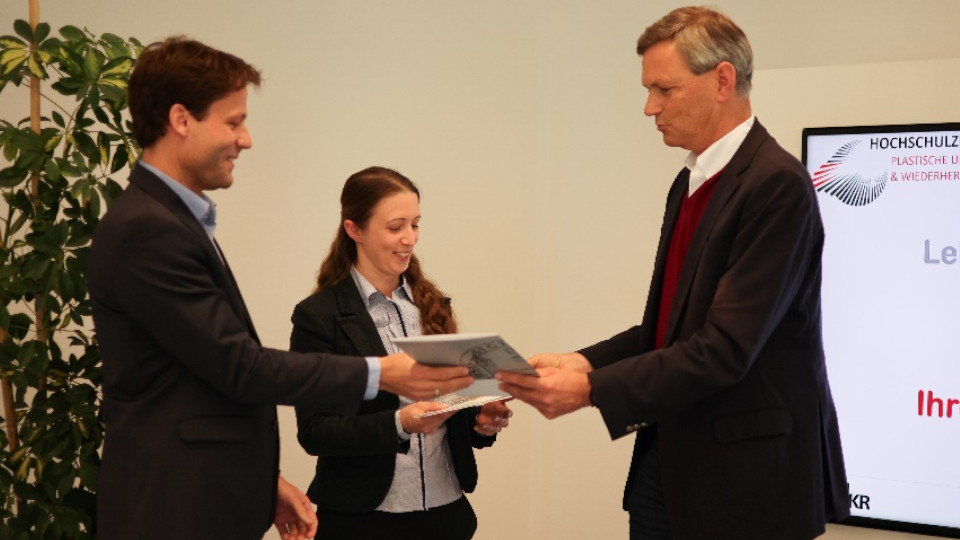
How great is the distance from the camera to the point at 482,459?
4965mm

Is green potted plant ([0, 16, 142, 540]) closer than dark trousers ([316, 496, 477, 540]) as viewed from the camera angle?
No

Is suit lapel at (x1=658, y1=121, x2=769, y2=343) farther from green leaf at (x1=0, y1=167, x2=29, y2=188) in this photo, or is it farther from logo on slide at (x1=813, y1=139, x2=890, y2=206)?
green leaf at (x1=0, y1=167, x2=29, y2=188)

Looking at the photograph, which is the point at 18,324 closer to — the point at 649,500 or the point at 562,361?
the point at 562,361

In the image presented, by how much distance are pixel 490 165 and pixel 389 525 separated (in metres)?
2.44

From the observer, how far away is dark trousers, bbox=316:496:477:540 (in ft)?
9.16

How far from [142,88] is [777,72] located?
2.55 meters

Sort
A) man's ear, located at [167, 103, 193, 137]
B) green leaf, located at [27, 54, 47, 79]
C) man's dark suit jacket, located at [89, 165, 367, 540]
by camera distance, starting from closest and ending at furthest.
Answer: man's dark suit jacket, located at [89, 165, 367, 540] → man's ear, located at [167, 103, 193, 137] → green leaf, located at [27, 54, 47, 79]

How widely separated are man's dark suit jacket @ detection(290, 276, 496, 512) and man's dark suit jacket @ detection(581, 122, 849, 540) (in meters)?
0.66

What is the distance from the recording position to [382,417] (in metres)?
2.72

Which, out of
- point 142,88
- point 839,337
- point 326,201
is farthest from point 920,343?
point 142,88

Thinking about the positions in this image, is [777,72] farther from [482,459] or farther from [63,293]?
[63,293]

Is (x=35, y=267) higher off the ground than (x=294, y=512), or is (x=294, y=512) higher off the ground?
(x=35, y=267)

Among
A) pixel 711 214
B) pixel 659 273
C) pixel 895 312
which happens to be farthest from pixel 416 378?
pixel 895 312

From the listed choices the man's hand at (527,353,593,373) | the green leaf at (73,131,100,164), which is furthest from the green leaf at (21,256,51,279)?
the man's hand at (527,353,593,373)
